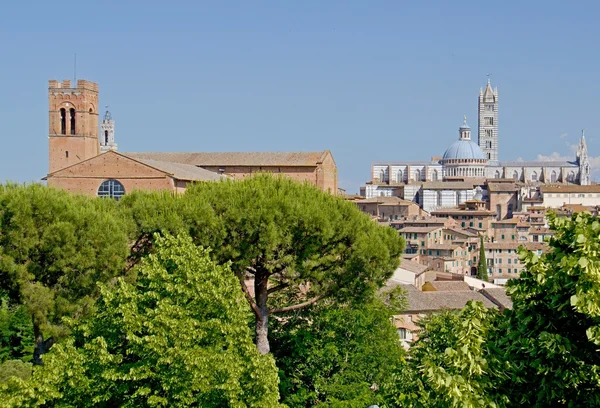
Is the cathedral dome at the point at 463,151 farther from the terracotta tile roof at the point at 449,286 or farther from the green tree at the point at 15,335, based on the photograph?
the green tree at the point at 15,335

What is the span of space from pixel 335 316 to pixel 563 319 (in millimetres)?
13038

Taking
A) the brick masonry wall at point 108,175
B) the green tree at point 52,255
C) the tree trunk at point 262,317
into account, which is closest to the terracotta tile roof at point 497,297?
the brick masonry wall at point 108,175

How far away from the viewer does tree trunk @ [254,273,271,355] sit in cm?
2122

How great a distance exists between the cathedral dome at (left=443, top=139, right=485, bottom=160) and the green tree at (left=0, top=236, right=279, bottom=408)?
12340cm

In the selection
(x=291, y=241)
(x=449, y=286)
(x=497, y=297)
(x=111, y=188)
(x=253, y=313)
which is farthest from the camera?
(x=449, y=286)

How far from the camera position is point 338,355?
20234mm

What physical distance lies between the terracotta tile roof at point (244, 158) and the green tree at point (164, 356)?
1353 inches

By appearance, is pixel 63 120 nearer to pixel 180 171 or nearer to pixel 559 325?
pixel 180 171

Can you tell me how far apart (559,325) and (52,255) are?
13.7 m

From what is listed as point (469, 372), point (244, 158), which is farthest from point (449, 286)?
point (469, 372)

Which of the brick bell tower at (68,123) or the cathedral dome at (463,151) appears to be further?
the cathedral dome at (463,151)

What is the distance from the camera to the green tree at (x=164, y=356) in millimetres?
13227

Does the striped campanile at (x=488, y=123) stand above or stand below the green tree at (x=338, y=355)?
above

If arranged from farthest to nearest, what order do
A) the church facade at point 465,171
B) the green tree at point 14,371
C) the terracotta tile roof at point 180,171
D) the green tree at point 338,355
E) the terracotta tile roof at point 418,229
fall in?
the church facade at point 465,171 < the terracotta tile roof at point 418,229 < the terracotta tile roof at point 180,171 < the green tree at point 338,355 < the green tree at point 14,371
